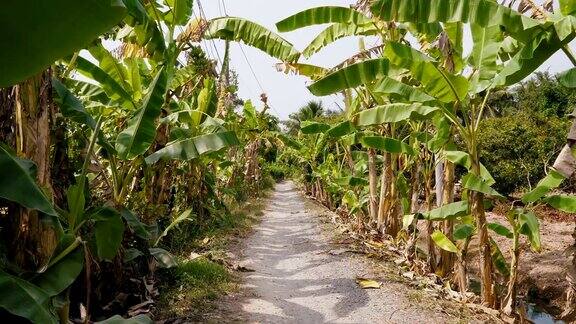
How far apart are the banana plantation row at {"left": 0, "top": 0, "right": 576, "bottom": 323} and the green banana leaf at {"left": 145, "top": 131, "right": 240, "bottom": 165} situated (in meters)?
0.02

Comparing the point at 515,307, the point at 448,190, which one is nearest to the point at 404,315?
the point at 515,307

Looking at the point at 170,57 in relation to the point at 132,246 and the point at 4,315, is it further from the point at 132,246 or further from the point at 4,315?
the point at 4,315

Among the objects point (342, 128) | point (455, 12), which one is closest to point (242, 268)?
point (342, 128)

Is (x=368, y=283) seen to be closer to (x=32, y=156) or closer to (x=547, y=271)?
(x=32, y=156)

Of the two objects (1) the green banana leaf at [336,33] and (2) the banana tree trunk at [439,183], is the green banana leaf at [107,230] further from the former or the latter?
(1) the green banana leaf at [336,33]

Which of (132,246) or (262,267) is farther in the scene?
(262,267)

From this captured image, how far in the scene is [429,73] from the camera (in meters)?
4.46

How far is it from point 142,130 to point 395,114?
315 centimetres

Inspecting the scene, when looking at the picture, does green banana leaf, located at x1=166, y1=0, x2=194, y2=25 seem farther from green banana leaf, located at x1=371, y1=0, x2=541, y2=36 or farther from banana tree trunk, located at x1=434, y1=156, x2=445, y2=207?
banana tree trunk, located at x1=434, y1=156, x2=445, y2=207

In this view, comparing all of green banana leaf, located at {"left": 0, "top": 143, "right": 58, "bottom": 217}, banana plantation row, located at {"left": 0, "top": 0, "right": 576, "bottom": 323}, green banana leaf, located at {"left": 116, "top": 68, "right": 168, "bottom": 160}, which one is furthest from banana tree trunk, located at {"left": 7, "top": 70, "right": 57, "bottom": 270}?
green banana leaf, located at {"left": 116, "top": 68, "right": 168, "bottom": 160}

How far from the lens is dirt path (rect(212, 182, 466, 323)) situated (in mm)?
4637

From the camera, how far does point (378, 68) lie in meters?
4.73

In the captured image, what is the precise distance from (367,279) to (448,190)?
1642mm

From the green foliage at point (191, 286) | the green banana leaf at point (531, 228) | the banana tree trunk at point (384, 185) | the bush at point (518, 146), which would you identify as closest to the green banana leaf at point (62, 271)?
the green foliage at point (191, 286)
